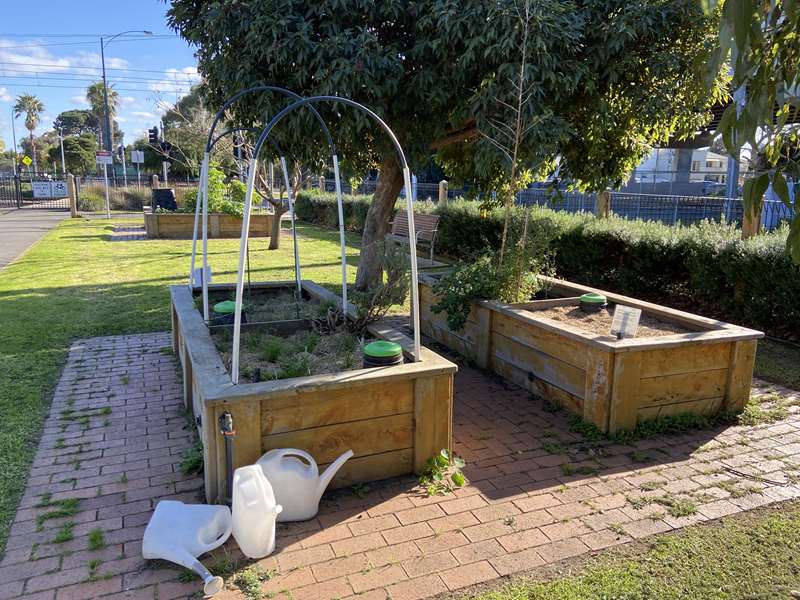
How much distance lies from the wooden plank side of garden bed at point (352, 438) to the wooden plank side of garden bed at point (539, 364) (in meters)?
1.43

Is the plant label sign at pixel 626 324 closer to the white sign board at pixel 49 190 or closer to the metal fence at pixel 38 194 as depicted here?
the metal fence at pixel 38 194

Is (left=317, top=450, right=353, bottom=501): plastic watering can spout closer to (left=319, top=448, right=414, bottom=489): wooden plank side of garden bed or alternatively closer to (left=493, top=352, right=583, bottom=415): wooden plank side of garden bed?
(left=319, top=448, right=414, bottom=489): wooden plank side of garden bed

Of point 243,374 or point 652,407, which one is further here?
point 652,407

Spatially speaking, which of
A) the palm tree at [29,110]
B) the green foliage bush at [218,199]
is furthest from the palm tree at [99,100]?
the green foliage bush at [218,199]

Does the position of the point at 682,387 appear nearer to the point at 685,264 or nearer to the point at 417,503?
the point at 417,503

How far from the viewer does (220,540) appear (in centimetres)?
274

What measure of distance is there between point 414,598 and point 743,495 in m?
1.98

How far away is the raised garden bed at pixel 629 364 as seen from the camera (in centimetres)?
399

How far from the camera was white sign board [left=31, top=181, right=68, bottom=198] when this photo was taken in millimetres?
32219

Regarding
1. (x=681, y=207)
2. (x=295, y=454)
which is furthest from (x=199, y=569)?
(x=681, y=207)

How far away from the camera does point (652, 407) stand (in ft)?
13.6

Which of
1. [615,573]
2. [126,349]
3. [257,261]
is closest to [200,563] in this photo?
[615,573]

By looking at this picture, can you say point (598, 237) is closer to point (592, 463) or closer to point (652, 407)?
point (652, 407)

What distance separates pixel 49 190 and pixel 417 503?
35.7 m
